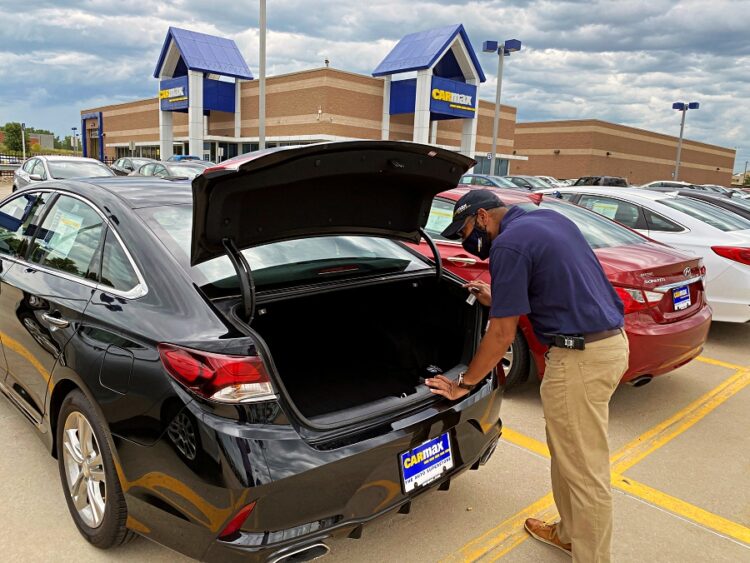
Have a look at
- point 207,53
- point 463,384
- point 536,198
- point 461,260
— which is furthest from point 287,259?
point 207,53

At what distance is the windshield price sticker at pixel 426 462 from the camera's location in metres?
2.29

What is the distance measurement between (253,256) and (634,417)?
3145 millimetres

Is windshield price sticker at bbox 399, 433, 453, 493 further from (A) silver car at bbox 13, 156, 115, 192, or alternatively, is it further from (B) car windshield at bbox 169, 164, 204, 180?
(B) car windshield at bbox 169, 164, 204, 180

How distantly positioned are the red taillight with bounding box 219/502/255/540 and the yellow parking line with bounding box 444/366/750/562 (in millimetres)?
1124

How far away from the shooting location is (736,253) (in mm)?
5945

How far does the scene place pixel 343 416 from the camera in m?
2.27

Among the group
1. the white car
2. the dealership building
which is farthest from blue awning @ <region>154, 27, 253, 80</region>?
the white car

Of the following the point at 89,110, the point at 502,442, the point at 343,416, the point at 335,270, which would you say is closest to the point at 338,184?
the point at 335,270

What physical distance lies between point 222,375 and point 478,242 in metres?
1.27

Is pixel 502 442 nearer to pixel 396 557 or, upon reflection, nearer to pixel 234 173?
pixel 396 557

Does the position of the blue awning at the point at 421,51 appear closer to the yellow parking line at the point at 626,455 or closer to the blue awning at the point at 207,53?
the blue awning at the point at 207,53

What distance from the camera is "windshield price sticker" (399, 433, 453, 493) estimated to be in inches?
90.2

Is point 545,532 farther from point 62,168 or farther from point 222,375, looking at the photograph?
point 62,168

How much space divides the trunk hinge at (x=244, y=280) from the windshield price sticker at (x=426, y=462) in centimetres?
83
